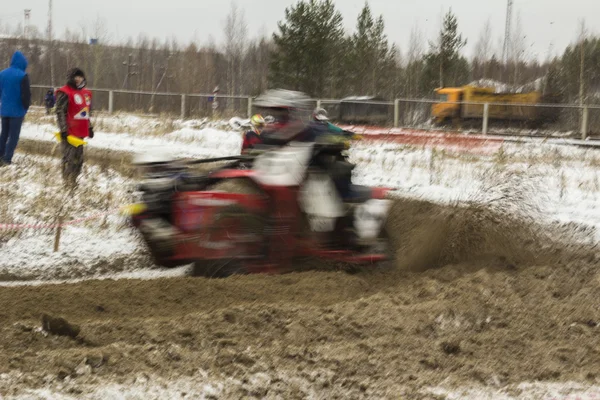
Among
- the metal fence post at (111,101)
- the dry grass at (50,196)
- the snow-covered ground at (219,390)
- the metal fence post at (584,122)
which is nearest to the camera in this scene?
the snow-covered ground at (219,390)

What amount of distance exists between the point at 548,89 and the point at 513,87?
408 cm

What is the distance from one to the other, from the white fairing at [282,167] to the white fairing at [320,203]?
159 millimetres

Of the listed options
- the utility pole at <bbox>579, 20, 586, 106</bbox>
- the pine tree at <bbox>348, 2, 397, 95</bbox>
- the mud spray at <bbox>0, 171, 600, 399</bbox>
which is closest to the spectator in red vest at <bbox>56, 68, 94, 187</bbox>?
the mud spray at <bbox>0, 171, 600, 399</bbox>

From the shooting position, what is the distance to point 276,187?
699 centimetres

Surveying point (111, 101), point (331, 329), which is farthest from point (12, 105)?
point (111, 101)

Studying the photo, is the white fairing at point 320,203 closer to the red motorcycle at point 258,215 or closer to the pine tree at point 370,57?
the red motorcycle at point 258,215

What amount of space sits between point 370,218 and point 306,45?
1476 inches

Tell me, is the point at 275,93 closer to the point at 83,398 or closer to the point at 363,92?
the point at 83,398

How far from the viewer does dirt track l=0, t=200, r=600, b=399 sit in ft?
14.6

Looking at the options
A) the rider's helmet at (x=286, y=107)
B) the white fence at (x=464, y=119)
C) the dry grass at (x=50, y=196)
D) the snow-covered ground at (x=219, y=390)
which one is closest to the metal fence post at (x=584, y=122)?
the white fence at (x=464, y=119)

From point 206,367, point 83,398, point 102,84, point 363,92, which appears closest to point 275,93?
point 206,367

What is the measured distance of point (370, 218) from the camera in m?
7.75

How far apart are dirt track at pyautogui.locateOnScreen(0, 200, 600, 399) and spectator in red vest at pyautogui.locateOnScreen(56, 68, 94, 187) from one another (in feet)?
14.0

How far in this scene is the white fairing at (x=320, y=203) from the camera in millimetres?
7254
